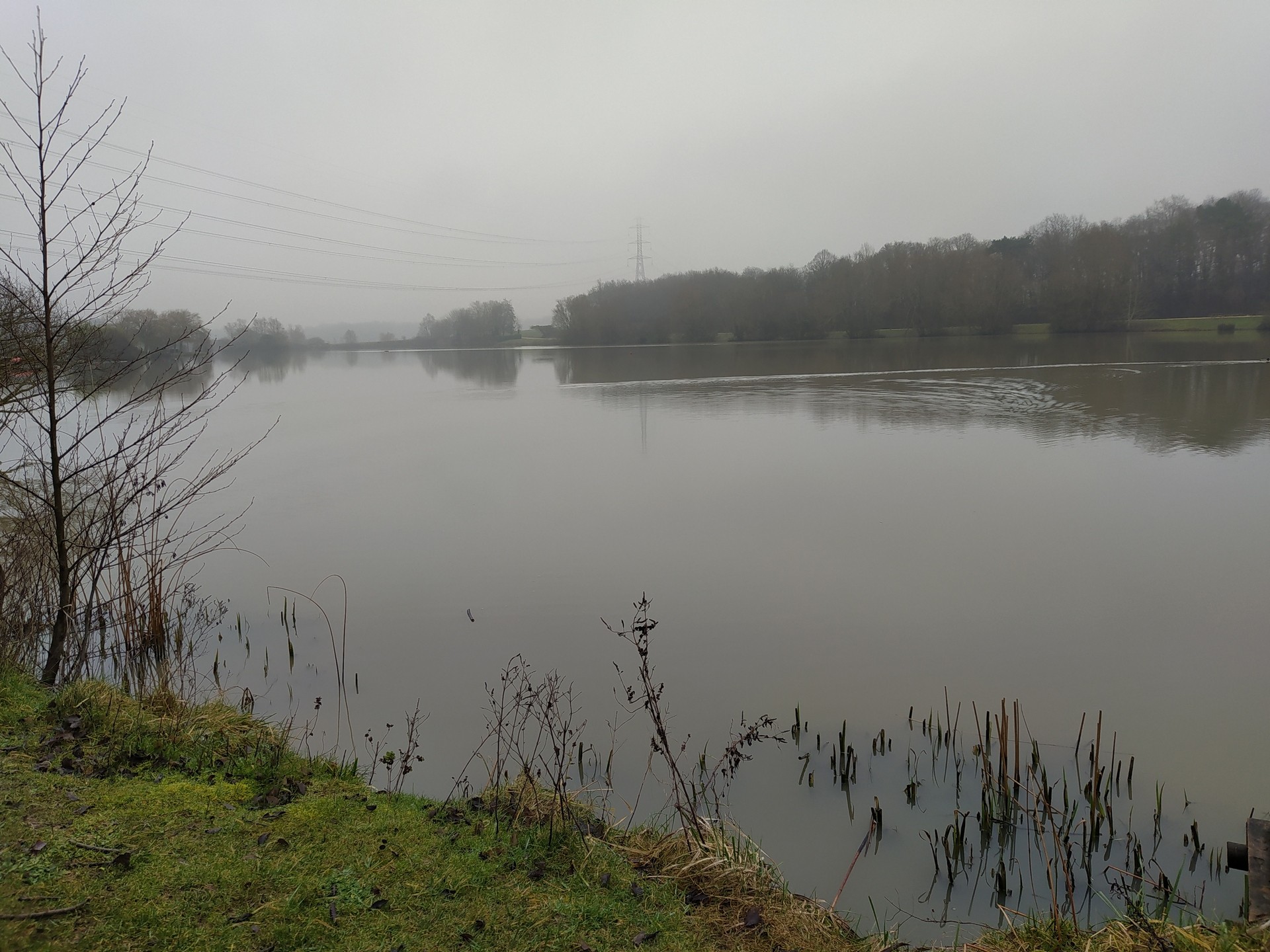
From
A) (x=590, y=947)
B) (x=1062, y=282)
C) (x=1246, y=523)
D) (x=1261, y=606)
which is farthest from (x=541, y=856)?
(x=1062, y=282)

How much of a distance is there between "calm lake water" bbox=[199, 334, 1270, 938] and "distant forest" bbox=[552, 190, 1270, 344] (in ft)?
115

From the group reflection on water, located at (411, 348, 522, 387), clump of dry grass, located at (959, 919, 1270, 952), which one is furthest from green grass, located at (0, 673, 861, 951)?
reflection on water, located at (411, 348, 522, 387)

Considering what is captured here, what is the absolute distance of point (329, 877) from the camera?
2439 mm

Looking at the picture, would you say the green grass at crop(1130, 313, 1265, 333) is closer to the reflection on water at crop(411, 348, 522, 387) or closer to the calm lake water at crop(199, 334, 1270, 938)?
the calm lake water at crop(199, 334, 1270, 938)

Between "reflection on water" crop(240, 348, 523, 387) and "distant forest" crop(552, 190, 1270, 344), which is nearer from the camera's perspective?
"reflection on water" crop(240, 348, 523, 387)

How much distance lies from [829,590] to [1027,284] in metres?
51.5

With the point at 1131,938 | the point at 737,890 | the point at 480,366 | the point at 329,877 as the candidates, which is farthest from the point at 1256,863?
the point at 480,366

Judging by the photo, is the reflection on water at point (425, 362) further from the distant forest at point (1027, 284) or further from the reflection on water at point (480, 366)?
the distant forest at point (1027, 284)

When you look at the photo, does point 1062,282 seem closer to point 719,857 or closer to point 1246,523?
point 1246,523

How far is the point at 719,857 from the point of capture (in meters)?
2.72

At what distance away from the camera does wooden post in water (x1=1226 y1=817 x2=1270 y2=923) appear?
2607 mm

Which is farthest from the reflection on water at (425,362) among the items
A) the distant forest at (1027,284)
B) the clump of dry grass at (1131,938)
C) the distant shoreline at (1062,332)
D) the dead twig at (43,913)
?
the clump of dry grass at (1131,938)

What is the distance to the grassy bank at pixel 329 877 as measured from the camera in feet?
7.04

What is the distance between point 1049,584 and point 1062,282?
47.3m
